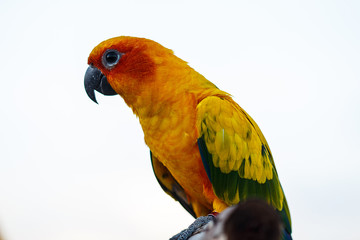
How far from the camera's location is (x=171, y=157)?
2221 mm

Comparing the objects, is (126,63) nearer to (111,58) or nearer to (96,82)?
(111,58)

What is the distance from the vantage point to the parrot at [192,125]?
6.98 feet

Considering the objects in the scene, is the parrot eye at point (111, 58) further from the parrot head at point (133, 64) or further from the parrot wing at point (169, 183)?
the parrot wing at point (169, 183)

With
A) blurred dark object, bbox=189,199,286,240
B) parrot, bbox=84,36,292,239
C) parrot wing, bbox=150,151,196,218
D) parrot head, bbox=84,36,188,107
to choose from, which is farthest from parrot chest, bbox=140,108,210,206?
blurred dark object, bbox=189,199,286,240

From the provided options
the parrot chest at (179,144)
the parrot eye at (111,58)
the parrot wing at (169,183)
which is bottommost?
the parrot wing at (169,183)

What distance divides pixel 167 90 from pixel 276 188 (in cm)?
97

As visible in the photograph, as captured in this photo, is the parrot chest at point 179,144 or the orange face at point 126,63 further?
the orange face at point 126,63

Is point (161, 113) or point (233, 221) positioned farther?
point (161, 113)

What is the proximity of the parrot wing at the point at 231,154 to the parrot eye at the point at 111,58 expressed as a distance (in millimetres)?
662

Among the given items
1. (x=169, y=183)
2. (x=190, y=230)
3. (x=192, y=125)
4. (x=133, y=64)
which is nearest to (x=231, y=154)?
(x=192, y=125)

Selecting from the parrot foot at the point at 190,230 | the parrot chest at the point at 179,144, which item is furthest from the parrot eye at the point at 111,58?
the parrot foot at the point at 190,230

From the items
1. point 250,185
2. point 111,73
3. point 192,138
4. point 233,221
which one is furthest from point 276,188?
point 233,221

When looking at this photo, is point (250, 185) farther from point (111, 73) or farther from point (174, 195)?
point (111, 73)

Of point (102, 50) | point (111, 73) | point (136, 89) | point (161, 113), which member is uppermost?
point (102, 50)
